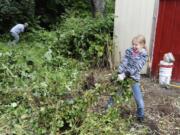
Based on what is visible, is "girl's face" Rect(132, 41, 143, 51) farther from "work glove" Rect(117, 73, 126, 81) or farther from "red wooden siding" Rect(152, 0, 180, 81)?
"red wooden siding" Rect(152, 0, 180, 81)

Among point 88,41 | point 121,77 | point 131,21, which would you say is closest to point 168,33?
point 131,21

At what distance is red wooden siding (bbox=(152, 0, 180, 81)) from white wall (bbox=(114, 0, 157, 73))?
0.19 m

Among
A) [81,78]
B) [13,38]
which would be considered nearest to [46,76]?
[81,78]

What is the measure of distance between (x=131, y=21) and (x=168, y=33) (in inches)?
34.0

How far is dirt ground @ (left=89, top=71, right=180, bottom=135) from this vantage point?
598 centimetres

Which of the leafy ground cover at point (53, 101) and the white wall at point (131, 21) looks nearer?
the leafy ground cover at point (53, 101)

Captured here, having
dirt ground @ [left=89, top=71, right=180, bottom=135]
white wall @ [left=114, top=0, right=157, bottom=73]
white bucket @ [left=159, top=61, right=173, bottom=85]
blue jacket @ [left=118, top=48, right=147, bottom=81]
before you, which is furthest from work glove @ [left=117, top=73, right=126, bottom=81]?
white wall @ [left=114, top=0, right=157, bottom=73]

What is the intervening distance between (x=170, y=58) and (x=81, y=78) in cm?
217

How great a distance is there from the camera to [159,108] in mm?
6695

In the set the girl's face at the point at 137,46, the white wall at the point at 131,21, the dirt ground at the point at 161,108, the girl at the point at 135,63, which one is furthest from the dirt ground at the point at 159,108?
the girl's face at the point at 137,46

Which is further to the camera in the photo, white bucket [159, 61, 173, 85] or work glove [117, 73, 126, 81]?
white bucket [159, 61, 173, 85]

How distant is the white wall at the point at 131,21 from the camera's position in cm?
841

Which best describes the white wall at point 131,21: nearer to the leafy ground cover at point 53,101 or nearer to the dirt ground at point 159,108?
the dirt ground at point 159,108

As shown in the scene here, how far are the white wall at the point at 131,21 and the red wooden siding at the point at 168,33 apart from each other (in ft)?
0.62
